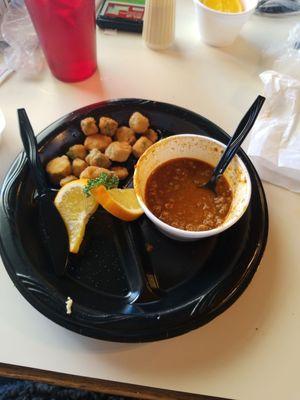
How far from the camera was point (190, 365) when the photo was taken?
29.2 inches

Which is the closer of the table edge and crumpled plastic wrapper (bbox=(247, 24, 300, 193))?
the table edge

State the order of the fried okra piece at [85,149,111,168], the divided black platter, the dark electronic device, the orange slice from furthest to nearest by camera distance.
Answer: the dark electronic device, the fried okra piece at [85,149,111,168], the orange slice, the divided black platter

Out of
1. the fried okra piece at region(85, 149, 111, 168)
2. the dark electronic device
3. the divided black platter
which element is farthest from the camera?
the dark electronic device

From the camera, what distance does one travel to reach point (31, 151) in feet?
2.94

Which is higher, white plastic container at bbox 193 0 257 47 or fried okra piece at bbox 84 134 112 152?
white plastic container at bbox 193 0 257 47

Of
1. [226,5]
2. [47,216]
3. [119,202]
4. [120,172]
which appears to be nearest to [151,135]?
[120,172]

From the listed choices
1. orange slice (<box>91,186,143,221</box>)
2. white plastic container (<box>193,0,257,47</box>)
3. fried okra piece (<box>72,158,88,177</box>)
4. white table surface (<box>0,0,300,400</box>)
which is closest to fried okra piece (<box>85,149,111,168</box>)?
fried okra piece (<box>72,158,88,177</box>)

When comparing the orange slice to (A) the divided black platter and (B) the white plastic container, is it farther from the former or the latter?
→ (B) the white plastic container

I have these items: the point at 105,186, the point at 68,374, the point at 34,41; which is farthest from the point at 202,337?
the point at 34,41

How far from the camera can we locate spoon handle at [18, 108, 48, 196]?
2.93 feet

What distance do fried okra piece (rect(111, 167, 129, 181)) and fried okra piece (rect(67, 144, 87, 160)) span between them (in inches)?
3.7

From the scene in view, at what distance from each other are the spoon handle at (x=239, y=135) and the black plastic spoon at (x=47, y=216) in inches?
15.9

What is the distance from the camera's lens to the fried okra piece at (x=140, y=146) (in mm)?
981

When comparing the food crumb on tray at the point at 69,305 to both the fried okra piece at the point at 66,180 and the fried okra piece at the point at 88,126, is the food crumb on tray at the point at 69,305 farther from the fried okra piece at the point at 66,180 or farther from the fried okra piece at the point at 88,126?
the fried okra piece at the point at 88,126
